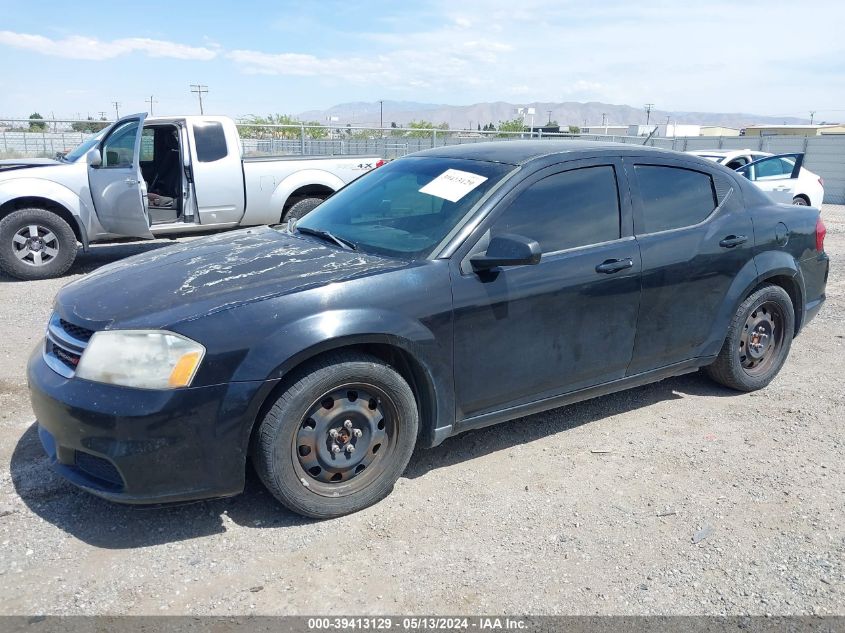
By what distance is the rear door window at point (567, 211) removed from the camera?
364 cm

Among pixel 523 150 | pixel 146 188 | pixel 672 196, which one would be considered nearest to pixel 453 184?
pixel 523 150

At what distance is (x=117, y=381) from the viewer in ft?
9.25

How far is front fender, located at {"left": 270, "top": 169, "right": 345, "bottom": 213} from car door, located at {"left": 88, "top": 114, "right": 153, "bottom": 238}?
1749 mm

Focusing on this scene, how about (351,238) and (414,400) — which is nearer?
(414,400)

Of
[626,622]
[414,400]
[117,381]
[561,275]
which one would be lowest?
[626,622]

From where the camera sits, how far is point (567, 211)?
382 centimetres

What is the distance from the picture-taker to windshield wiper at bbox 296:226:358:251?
12.1 ft

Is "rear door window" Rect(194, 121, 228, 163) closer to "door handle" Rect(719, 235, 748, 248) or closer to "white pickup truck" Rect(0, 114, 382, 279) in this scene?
"white pickup truck" Rect(0, 114, 382, 279)

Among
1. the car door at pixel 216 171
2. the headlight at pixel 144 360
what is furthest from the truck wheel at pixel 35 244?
the headlight at pixel 144 360

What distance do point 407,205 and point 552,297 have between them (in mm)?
986

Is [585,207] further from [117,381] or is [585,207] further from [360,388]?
[117,381]

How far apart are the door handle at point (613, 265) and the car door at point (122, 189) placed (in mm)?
6479

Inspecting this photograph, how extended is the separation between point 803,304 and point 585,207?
2174mm

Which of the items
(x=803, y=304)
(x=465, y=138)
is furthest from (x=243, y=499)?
(x=465, y=138)
